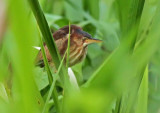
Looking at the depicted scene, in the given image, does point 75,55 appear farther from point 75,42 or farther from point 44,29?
point 44,29

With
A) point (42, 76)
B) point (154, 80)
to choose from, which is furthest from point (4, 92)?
point (154, 80)

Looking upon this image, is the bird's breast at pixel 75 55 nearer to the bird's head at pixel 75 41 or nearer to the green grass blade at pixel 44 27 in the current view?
the bird's head at pixel 75 41

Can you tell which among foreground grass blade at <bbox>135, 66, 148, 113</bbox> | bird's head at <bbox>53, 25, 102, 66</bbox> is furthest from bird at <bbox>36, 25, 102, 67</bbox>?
foreground grass blade at <bbox>135, 66, 148, 113</bbox>

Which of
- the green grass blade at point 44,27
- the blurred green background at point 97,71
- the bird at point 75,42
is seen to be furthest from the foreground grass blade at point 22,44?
the bird at point 75,42

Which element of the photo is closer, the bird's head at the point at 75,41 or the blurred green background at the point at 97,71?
the blurred green background at the point at 97,71

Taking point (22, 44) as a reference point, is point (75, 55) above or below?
below

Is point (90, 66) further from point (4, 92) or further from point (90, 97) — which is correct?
point (90, 97)

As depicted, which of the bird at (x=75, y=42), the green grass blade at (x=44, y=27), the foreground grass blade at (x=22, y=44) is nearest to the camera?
the foreground grass blade at (x=22, y=44)

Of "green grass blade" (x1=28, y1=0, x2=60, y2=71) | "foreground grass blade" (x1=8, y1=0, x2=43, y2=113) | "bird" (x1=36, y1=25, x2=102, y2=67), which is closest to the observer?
"foreground grass blade" (x1=8, y1=0, x2=43, y2=113)

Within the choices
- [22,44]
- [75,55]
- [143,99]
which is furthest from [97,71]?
[22,44]

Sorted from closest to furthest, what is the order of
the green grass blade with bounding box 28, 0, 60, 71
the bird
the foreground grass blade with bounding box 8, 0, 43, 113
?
the foreground grass blade with bounding box 8, 0, 43, 113 → the green grass blade with bounding box 28, 0, 60, 71 → the bird

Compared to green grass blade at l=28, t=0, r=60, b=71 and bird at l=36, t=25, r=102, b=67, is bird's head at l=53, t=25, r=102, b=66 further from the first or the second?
green grass blade at l=28, t=0, r=60, b=71
